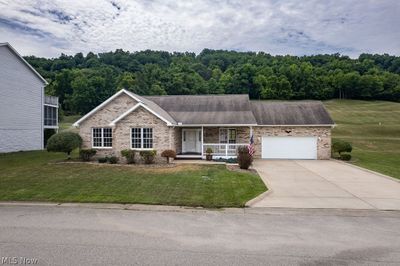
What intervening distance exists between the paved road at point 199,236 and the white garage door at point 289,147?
52.7ft

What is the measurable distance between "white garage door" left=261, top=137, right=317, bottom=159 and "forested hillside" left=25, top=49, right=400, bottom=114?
54.0 meters

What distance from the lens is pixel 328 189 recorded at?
517 inches

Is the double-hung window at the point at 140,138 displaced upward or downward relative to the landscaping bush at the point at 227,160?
upward

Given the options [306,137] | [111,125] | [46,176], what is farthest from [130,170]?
[306,137]

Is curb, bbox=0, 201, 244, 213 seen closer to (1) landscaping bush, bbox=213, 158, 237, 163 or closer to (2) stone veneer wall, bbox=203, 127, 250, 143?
(1) landscaping bush, bbox=213, 158, 237, 163

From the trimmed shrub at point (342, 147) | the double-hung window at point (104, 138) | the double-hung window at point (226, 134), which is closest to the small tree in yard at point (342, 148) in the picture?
the trimmed shrub at point (342, 147)

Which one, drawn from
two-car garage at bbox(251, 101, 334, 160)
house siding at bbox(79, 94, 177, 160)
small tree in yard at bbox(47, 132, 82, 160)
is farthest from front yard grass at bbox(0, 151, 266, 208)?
two-car garage at bbox(251, 101, 334, 160)

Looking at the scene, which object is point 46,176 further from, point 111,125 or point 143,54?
point 143,54

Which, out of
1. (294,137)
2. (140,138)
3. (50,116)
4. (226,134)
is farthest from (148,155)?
(50,116)

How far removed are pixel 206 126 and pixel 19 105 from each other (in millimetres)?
17370

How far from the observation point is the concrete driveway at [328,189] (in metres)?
10.6

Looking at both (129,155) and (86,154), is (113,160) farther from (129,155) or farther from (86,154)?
(86,154)

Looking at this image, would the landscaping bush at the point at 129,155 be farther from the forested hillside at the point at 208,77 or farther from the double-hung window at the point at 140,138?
the forested hillside at the point at 208,77

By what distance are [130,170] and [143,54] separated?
8816 centimetres
